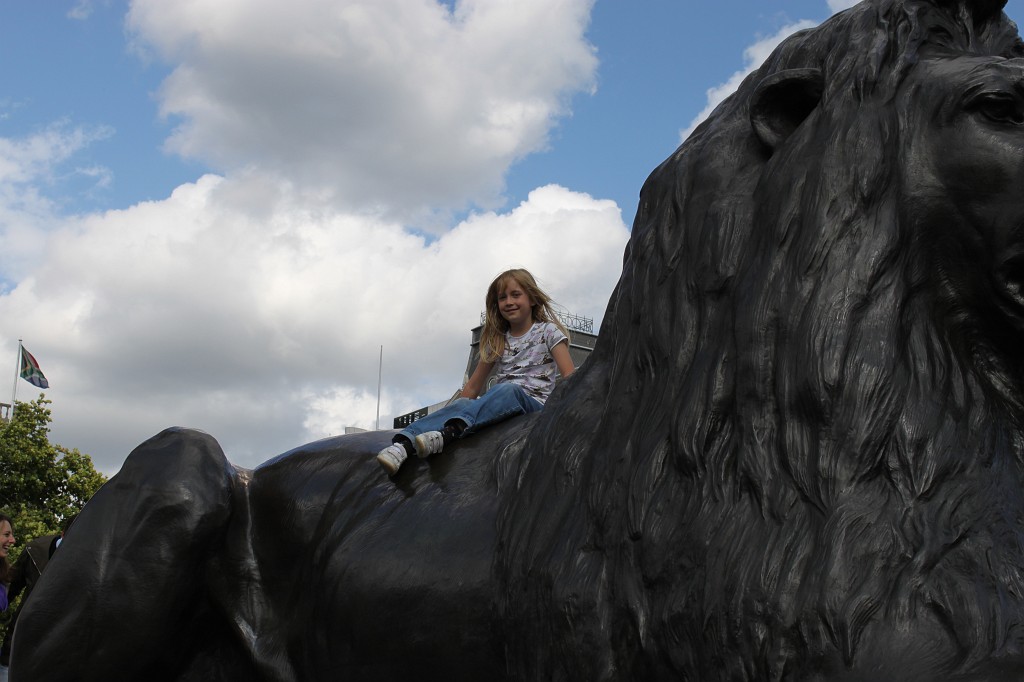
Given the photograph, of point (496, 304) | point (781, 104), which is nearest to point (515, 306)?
point (496, 304)

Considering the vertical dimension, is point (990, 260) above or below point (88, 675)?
above

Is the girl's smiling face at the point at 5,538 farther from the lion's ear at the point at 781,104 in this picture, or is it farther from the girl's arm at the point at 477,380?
the lion's ear at the point at 781,104

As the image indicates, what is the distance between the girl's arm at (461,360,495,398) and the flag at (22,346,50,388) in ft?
138

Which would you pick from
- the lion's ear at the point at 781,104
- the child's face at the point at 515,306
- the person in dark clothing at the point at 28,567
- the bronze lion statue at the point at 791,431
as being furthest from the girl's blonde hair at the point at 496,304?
the person in dark clothing at the point at 28,567

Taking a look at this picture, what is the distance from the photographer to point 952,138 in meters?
2.50

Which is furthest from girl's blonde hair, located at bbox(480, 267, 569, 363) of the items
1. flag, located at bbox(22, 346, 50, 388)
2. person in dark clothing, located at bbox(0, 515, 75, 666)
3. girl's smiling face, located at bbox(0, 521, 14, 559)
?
flag, located at bbox(22, 346, 50, 388)

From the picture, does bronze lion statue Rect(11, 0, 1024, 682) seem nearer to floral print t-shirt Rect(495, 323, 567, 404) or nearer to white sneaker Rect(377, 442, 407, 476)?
white sneaker Rect(377, 442, 407, 476)

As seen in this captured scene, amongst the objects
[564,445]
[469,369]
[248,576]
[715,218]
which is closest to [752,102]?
[715,218]

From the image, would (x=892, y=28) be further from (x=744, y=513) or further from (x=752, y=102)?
(x=744, y=513)

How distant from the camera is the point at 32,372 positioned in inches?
1713

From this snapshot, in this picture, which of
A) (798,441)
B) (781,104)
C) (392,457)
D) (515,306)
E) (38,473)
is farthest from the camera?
(38,473)

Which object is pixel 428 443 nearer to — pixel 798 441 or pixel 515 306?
pixel 798 441

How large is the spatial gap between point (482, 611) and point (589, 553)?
42 cm

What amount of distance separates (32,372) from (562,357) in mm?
42987
